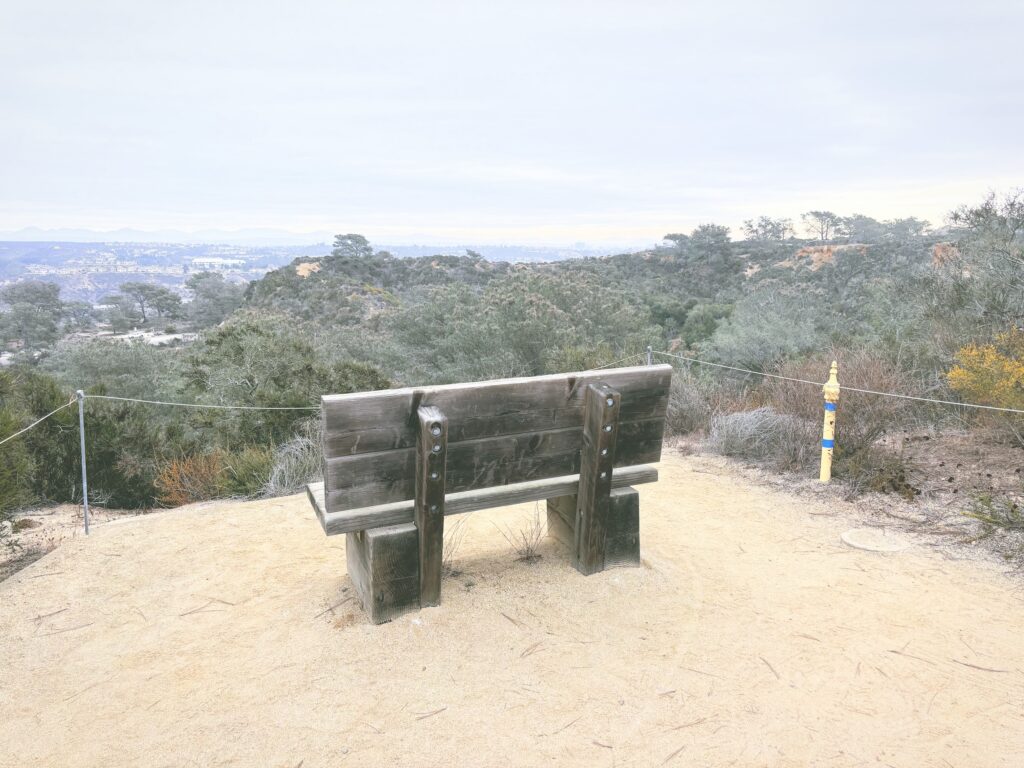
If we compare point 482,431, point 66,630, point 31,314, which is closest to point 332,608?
point 482,431

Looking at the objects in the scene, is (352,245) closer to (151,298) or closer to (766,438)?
(151,298)

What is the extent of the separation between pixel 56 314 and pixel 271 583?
48034 millimetres

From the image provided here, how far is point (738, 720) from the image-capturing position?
2592 millimetres

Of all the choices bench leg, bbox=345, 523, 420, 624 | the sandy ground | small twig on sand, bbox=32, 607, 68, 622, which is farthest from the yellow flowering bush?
small twig on sand, bbox=32, 607, 68, 622

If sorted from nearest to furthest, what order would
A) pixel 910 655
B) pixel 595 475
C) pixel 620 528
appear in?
pixel 910 655 < pixel 595 475 < pixel 620 528

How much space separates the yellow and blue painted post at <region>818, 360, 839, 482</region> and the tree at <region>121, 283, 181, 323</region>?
50.4 m

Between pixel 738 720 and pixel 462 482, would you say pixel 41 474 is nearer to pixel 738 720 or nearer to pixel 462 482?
pixel 462 482

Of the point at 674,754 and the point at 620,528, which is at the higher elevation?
the point at 620,528

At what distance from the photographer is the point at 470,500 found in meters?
3.33

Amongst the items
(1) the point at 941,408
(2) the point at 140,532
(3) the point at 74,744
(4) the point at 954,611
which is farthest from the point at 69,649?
(1) the point at 941,408

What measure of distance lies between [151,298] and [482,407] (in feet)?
173

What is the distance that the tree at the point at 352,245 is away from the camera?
5184cm

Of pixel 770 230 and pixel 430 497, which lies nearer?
pixel 430 497

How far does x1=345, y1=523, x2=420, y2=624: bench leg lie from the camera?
10.3 feet
